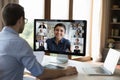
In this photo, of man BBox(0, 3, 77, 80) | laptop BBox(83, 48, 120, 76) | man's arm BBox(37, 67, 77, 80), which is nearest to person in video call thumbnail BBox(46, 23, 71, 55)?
laptop BBox(83, 48, 120, 76)

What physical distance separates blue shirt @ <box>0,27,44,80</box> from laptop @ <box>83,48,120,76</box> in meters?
0.60

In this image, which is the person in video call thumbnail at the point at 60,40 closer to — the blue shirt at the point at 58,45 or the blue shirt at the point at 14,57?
the blue shirt at the point at 58,45

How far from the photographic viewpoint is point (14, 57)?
1.74m

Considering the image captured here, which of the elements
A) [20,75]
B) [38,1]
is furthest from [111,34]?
[20,75]

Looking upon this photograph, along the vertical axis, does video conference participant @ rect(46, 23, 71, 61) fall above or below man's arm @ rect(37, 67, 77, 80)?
above

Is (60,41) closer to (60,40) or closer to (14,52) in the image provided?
(60,40)

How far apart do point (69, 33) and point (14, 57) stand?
947mm

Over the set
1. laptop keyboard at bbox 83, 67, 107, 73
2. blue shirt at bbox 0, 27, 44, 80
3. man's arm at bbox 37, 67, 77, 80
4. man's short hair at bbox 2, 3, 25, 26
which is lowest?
laptop keyboard at bbox 83, 67, 107, 73

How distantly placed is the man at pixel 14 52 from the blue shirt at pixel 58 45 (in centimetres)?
76

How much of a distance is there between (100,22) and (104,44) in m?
0.56

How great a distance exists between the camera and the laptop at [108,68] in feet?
6.91

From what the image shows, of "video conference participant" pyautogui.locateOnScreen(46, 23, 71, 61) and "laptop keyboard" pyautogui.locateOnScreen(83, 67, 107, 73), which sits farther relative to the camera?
"video conference participant" pyautogui.locateOnScreen(46, 23, 71, 61)

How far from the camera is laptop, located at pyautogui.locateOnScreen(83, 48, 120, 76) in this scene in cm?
211

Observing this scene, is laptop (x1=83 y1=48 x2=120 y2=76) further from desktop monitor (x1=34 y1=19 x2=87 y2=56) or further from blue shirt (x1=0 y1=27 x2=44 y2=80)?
blue shirt (x1=0 y1=27 x2=44 y2=80)
